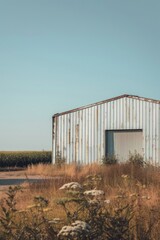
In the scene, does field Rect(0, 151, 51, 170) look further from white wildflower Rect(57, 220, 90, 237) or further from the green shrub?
white wildflower Rect(57, 220, 90, 237)

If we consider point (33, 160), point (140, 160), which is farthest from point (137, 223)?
point (33, 160)

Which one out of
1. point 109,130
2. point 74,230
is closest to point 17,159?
point 109,130

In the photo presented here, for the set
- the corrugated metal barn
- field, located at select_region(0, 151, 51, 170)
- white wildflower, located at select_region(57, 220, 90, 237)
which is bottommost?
field, located at select_region(0, 151, 51, 170)

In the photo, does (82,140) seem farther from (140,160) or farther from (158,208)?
(158,208)

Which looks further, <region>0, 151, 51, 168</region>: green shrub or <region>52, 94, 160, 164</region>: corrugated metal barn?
<region>0, 151, 51, 168</region>: green shrub

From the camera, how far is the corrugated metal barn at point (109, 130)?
19547mm

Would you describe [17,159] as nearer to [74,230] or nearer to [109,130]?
[109,130]

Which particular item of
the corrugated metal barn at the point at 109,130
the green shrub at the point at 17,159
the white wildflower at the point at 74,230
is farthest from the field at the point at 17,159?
the white wildflower at the point at 74,230

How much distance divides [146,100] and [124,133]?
2058 mm

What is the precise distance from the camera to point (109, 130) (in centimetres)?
2089

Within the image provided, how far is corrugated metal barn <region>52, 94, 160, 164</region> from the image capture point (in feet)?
64.1

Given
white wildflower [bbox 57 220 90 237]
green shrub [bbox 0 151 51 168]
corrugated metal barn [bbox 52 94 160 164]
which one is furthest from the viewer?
green shrub [bbox 0 151 51 168]

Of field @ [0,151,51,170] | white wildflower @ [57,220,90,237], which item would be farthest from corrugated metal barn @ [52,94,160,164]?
white wildflower @ [57,220,90,237]

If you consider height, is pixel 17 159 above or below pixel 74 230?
below
